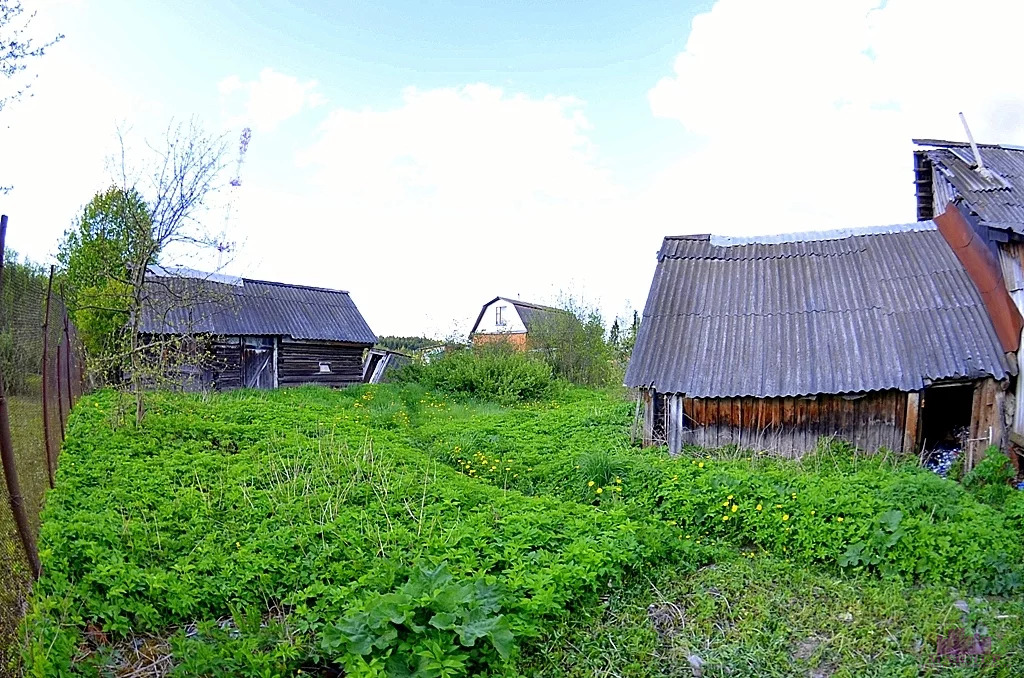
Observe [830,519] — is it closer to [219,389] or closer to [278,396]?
[278,396]

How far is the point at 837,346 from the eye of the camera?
10.3 metres

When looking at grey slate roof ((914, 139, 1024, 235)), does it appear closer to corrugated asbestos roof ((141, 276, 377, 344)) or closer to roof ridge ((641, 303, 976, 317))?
roof ridge ((641, 303, 976, 317))

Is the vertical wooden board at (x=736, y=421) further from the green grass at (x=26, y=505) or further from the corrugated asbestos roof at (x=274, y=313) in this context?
the corrugated asbestos roof at (x=274, y=313)

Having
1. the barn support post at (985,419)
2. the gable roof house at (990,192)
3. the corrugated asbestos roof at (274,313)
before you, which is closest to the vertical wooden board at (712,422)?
the barn support post at (985,419)

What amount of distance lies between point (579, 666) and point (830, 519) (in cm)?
342

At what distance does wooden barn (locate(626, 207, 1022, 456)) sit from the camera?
31.0ft

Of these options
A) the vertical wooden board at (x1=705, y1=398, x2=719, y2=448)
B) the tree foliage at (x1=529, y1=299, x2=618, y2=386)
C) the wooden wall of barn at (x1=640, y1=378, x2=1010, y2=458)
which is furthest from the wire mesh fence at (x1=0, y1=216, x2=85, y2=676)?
the tree foliage at (x1=529, y1=299, x2=618, y2=386)

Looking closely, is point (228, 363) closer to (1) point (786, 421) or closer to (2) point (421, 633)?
(1) point (786, 421)

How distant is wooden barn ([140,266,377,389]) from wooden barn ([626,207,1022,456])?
13.1 meters

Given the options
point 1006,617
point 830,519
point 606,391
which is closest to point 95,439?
point 830,519

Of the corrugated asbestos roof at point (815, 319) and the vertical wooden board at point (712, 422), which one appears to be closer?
the corrugated asbestos roof at point (815, 319)

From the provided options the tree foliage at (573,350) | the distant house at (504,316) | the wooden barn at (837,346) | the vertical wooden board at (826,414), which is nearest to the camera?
the wooden barn at (837,346)

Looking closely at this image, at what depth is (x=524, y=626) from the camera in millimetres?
4133

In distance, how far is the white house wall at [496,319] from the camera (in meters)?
34.6
